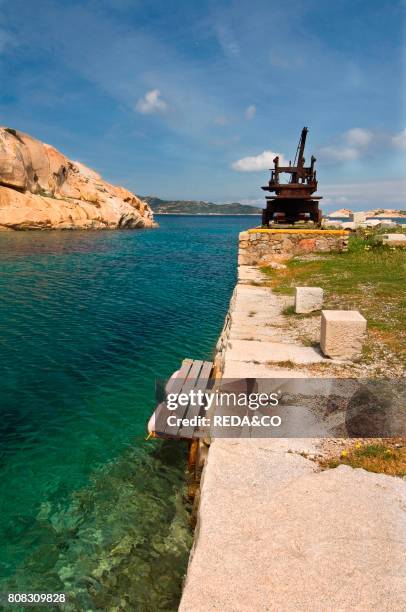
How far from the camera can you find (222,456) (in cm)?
464

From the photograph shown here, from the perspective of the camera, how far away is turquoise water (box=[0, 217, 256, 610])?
195 inches

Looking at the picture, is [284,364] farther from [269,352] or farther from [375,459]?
[375,459]

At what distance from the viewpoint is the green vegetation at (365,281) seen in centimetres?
827

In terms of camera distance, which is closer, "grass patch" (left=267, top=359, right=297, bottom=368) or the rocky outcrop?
"grass patch" (left=267, top=359, right=297, bottom=368)

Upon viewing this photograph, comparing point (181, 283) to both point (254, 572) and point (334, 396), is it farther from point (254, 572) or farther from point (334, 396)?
point (254, 572)

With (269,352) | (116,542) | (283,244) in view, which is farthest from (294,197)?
(116,542)

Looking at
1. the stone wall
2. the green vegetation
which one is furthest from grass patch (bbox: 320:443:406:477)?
the stone wall

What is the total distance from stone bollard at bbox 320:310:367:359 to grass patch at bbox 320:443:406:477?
7.81ft

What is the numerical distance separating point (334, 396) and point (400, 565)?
106 inches

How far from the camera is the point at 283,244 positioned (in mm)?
17375

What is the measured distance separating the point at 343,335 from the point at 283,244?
1124 centimetres

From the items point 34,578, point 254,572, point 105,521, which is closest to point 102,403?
point 105,521

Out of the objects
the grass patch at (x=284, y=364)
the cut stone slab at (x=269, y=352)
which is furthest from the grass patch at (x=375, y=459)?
the cut stone slab at (x=269, y=352)

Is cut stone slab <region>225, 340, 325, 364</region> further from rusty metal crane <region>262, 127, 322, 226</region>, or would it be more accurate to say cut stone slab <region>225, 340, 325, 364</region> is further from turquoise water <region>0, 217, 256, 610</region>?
rusty metal crane <region>262, 127, 322, 226</region>
